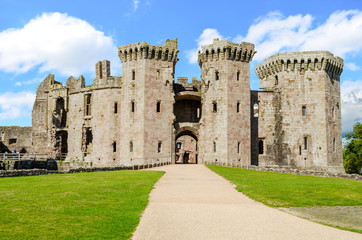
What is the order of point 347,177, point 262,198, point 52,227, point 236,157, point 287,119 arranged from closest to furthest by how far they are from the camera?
point 52,227 < point 262,198 < point 347,177 < point 236,157 < point 287,119

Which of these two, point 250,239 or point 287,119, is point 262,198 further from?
point 287,119

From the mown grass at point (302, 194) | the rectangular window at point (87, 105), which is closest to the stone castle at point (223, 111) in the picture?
the rectangular window at point (87, 105)

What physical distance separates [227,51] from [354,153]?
30.9 meters

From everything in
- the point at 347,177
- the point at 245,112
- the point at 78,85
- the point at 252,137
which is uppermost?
the point at 78,85

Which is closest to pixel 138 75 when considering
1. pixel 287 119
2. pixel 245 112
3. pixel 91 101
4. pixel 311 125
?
pixel 91 101

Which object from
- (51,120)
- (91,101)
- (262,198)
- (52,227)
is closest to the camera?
(52,227)

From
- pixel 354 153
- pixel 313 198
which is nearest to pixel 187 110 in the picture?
pixel 354 153

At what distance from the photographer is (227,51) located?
43125 millimetres

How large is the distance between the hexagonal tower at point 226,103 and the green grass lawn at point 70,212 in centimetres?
2540

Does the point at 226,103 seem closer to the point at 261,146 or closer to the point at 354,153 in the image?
the point at 261,146

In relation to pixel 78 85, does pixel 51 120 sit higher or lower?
lower

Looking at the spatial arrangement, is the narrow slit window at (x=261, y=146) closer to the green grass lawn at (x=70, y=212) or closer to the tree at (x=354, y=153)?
the tree at (x=354, y=153)

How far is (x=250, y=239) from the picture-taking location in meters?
9.02

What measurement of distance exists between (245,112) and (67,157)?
2476 centimetres
